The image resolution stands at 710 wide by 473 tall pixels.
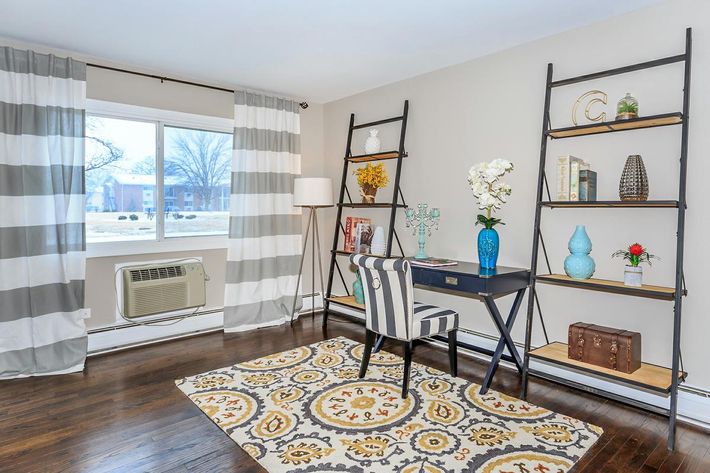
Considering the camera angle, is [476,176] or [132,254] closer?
[476,176]

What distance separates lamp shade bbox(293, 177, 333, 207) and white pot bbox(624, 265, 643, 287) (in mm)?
2729

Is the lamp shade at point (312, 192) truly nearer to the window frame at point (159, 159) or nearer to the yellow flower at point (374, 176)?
the yellow flower at point (374, 176)

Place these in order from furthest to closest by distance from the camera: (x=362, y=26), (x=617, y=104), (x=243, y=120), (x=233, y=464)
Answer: (x=243, y=120)
(x=362, y=26)
(x=617, y=104)
(x=233, y=464)

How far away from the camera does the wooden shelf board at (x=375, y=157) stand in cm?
414

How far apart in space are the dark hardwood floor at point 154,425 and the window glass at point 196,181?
1338mm

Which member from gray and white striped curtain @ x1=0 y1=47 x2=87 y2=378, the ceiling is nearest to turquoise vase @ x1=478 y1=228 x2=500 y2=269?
the ceiling

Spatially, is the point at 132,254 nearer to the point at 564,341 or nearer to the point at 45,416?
the point at 45,416

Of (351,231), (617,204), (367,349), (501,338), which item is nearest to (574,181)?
(617,204)

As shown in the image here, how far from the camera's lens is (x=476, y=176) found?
315 centimetres

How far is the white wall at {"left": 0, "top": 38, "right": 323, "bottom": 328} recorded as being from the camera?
11.9 feet

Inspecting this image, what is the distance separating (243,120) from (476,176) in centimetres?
244

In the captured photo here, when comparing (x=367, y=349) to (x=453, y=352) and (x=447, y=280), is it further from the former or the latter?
(x=447, y=280)

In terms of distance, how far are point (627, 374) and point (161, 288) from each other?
3.62 metres

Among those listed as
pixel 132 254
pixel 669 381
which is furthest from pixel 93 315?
pixel 669 381
